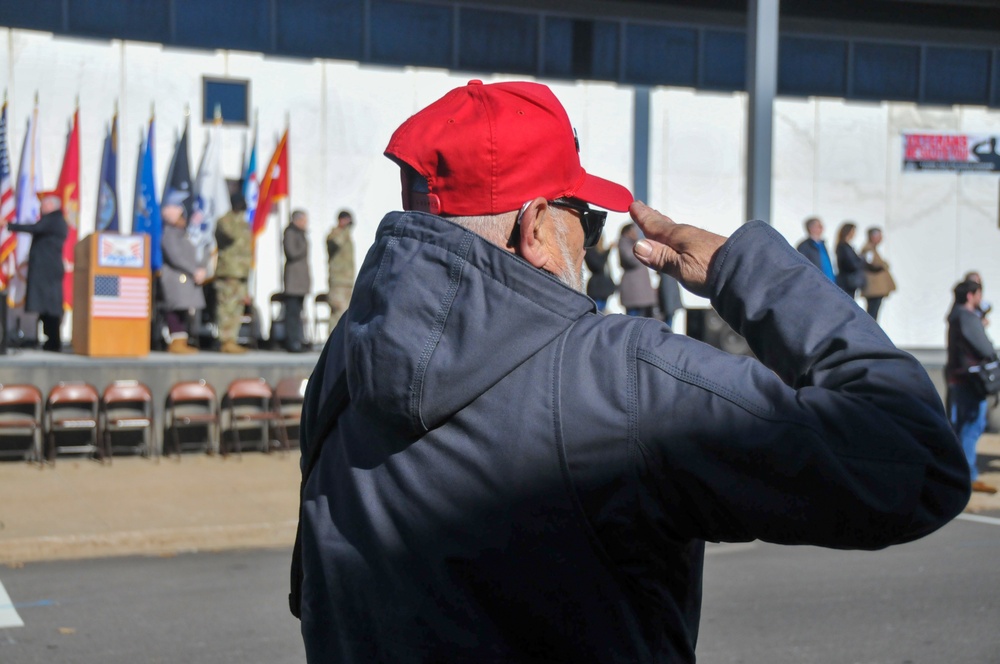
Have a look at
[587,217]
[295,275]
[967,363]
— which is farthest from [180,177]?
[587,217]

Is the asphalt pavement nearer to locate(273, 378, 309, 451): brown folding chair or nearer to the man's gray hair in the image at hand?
locate(273, 378, 309, 451): brown folding chair

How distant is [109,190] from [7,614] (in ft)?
35.9

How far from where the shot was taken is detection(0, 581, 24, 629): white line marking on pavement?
6.09 m

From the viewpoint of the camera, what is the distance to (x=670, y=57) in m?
20.9

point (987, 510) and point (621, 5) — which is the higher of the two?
point (621, 5)

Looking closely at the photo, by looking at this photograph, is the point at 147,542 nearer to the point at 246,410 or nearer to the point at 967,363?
the point at 246,410

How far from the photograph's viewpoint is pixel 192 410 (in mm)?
12039

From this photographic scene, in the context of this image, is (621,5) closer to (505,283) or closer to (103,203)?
(103,203)

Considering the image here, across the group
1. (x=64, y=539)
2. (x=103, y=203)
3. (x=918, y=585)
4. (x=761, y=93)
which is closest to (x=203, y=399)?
(x=64, y=539)

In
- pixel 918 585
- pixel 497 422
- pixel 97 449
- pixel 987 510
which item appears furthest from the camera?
pixel 97 449

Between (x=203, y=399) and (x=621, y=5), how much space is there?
12.1 metres

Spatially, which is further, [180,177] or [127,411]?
[180,177]

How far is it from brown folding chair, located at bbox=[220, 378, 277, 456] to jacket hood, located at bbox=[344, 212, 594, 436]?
10526 mm

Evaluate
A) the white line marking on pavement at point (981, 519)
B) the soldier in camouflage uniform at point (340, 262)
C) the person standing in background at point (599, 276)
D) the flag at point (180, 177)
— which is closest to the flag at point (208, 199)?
the flag at point (180, 177)
